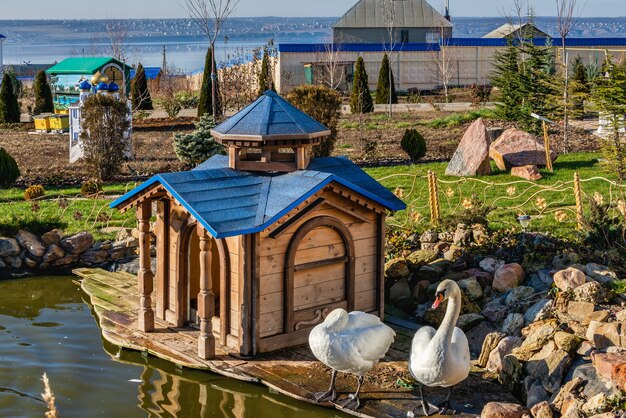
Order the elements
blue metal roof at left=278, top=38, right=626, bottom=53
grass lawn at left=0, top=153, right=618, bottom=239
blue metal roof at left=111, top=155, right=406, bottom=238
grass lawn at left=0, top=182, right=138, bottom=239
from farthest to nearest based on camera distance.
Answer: blue metal roof at left=278, top=38, right=626, bottom=53 < grass lawn at left=0, top=182, right=138, bottom=239 < grass lawn at left=0, top=153, right=618, bottom=239 < blue metal roof at left=111, top=155, right=406, bottom=238

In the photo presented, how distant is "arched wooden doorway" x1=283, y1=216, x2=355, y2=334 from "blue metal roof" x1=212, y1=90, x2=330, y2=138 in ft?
3.66

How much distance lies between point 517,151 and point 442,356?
10767 millimetres

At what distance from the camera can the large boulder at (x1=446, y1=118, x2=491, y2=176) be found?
60.5 ft

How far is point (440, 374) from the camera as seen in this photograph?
888 centimetres

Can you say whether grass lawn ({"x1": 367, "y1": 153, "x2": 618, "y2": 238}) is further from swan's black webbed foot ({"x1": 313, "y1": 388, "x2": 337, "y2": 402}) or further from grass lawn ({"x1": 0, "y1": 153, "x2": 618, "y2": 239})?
swan's black webbed foot ({"x1": 313, "y1": 388, "x2": 337, "y2": 402})

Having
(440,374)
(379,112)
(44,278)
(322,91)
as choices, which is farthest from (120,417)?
(379,112)

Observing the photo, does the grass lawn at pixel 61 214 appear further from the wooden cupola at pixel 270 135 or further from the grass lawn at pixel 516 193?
the wooden cupola at pixel 270 135

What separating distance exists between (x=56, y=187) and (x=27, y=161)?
3.75 meters

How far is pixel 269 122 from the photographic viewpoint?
35.8ft

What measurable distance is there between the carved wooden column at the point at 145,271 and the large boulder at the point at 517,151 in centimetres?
957

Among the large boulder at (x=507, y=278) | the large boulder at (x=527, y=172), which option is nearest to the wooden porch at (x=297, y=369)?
the large boulder at (x=507, y=278)

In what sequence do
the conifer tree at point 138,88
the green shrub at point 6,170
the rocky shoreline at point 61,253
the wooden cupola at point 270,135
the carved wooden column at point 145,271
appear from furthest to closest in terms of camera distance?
1. the conifer tree at point 138,88
2. the green shrub at point 6,170
3. the rocky shoreline at point 61,253
4. the carved wooden column at point 145,271
5. the wooden cupola at point 270,135

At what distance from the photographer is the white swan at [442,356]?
8.90 m

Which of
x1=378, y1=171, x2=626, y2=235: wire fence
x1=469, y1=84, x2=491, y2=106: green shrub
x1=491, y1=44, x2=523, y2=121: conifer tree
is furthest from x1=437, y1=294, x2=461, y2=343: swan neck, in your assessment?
x1=469, y1=84, x2=491, y2=106: green shrub
